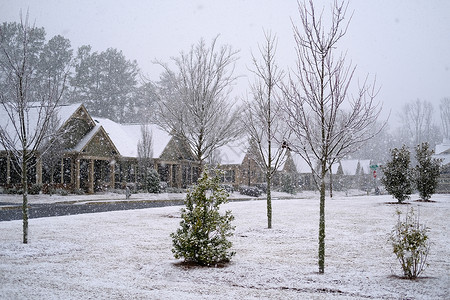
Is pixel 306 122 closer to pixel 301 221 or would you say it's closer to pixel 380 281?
pixel 380 281

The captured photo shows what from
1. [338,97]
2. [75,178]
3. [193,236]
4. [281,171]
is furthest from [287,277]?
[281,171]

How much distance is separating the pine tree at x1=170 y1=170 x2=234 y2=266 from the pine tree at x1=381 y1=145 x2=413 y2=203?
54.1 feet

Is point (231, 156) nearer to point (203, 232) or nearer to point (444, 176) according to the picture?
point (444, 176)

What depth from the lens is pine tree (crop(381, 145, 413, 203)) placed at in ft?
71.1

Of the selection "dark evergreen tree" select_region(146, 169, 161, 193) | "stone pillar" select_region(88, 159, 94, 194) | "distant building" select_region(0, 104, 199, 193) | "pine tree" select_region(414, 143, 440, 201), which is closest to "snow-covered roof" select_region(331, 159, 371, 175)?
"distant building" select_region(0, 104, 199, 193)

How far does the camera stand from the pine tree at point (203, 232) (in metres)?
7.74

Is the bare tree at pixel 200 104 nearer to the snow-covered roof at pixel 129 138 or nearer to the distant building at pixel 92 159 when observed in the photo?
the distant building at pixel 92 159

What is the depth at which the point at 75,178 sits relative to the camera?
2955 centimetres

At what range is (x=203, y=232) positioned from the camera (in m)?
7.77

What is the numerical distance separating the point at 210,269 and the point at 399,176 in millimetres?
17308

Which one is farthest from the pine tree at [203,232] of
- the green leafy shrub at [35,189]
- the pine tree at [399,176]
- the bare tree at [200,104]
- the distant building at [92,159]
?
the green leafy shrub at [35,189]

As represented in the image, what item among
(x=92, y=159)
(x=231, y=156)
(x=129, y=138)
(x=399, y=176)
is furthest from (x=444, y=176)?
(x=92, y=159)

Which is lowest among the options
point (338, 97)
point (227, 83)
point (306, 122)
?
point (306, 122)

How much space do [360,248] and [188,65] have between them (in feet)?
34.5
